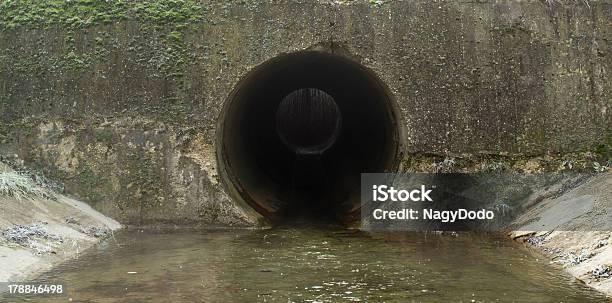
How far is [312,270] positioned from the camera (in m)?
7.08

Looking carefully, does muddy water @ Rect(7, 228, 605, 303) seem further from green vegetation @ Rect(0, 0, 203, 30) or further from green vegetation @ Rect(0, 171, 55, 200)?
green vegetation @ Rect(0, 0, 203, 30)

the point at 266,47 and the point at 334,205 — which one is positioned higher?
the point at 266,47

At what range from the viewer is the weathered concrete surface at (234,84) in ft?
33.1

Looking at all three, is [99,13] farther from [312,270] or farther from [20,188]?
[312,270]

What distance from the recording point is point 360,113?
17.1 m

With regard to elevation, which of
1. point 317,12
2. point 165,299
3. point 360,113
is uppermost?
point 317,12

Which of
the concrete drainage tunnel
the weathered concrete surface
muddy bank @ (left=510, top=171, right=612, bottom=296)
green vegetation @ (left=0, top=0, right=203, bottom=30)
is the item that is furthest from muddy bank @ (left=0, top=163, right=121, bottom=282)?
muddy bank @ (left=510, top=171, right=612, bottom=296)

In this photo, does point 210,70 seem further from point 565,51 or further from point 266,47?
point 565,51

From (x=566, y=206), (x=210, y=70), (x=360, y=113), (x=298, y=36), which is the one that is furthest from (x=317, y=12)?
(x=360, y=113)

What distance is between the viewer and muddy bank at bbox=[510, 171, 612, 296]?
6.76m

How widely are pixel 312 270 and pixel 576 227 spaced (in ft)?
11.4

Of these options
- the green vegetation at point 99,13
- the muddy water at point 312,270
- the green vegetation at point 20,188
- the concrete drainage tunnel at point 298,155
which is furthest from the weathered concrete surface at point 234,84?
the muddy water at point 312,270

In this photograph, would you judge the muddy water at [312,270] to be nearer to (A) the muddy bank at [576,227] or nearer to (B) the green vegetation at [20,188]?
(A) the muddy bank at [576,227]

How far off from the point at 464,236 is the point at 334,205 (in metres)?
4.56
